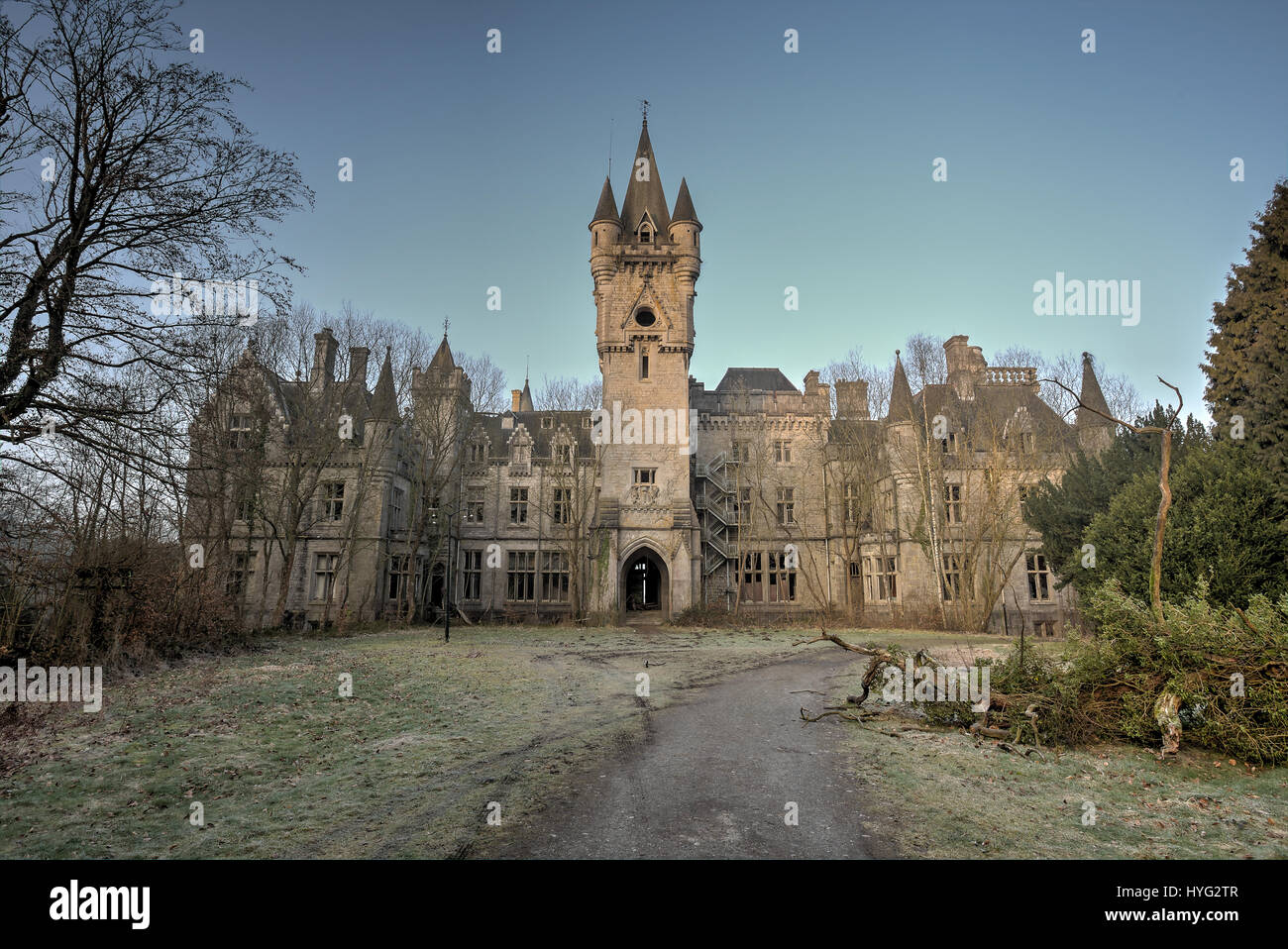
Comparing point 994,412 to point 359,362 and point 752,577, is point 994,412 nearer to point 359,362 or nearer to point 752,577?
point 752,577

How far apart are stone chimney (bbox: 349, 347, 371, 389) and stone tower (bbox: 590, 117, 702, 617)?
11.6m

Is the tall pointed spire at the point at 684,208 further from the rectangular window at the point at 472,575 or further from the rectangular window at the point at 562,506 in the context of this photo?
the rectangular window at the point at 472,575

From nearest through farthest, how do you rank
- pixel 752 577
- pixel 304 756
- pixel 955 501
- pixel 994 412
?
pixel 304 756 → pixel 994 412 → pixel 955 501 → pixel 752 577

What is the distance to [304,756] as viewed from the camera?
808 centimetres

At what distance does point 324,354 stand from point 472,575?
46.9 feet

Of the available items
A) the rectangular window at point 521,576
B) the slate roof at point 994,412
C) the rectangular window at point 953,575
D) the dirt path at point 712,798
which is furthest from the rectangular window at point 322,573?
the rectangular window at point 953,575

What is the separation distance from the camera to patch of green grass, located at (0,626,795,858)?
5539 mm

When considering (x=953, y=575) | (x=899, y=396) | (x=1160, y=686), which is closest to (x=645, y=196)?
(x=899, y=396)

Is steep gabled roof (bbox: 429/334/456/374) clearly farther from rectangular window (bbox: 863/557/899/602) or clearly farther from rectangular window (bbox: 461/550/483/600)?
rectangular window (bbox: 863/557/899/602)

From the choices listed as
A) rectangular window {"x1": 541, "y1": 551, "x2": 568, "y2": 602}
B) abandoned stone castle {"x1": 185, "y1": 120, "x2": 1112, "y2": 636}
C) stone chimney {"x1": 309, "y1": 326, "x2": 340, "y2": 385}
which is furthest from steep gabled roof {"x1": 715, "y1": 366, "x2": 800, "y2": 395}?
stone chimney {"x1": 309, "y1": 326, "x2": 340, "y2": 385}
